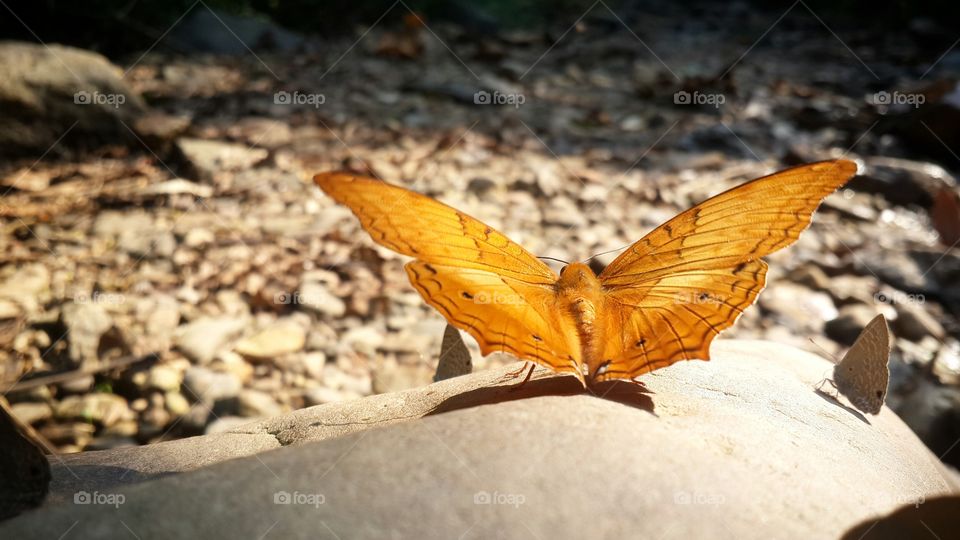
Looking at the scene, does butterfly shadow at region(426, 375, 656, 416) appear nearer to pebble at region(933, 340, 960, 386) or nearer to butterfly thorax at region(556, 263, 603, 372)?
butterfly thorax at region(556, 263, 603, 372)

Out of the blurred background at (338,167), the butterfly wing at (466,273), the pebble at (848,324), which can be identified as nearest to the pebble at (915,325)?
the blurred background at (338,167)

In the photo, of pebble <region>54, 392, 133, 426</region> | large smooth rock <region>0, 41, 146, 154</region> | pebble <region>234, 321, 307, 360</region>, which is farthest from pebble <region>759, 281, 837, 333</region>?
large smooth rock <region>0, 41, 146, 154</region>

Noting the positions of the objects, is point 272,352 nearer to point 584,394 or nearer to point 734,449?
point 584,394

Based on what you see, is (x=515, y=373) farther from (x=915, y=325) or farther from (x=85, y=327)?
(x=915, y=325)

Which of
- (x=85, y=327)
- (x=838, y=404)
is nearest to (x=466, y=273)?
(x=838, y=404)

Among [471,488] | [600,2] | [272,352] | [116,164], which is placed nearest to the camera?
[471,488]

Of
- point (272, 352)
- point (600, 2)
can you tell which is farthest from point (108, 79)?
point (600, 2)

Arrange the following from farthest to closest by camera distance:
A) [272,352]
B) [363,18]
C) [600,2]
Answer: [600,2]
[363,18]
[272,352]

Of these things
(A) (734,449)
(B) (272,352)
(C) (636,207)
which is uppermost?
(C) (636,207)
